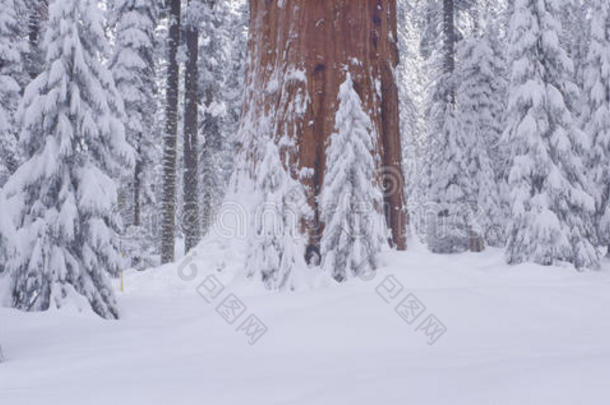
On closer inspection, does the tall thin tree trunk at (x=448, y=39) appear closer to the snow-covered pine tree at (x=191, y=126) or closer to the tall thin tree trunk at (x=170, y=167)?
the snow-covered pine tree at (x=191, y=126)

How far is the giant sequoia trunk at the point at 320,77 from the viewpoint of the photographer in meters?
5.86

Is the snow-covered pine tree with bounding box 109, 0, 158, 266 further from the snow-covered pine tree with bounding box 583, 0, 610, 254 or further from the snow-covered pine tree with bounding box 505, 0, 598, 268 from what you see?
the snow-covered pine tree with bounding box 583, 0, 610, 254

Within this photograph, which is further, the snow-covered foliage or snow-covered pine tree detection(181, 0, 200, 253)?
the snow-covered foliage

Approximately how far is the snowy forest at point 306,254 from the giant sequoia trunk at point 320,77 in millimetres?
25

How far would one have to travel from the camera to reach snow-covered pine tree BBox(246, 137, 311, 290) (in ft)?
18.1

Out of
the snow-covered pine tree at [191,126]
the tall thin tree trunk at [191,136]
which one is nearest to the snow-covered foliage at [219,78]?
the snow-covered pine tree at [191,126]

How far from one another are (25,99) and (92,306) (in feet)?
8.29

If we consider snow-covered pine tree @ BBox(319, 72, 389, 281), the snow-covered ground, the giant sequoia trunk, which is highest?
the giant sequoia trunk

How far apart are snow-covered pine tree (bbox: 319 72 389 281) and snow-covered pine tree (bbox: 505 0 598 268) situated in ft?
18.1

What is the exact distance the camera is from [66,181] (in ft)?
18.5

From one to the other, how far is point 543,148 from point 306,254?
663cm

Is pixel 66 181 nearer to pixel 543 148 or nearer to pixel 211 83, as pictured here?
pixel 543 148

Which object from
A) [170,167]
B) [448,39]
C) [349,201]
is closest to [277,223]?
[349,201]

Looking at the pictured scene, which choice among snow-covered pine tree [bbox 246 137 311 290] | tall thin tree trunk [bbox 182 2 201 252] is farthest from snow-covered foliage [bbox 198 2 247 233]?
snow-covered pine tree [bbox 246 137 311 290]
